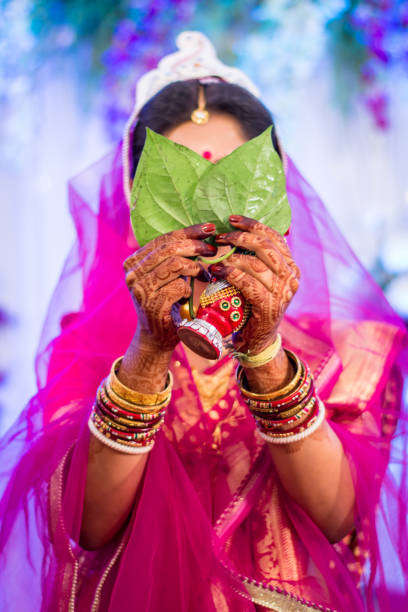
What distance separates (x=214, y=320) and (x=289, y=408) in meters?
0.19

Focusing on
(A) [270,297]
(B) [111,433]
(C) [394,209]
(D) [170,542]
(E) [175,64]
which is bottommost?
(C) [394,209]

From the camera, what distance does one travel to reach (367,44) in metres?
2.94

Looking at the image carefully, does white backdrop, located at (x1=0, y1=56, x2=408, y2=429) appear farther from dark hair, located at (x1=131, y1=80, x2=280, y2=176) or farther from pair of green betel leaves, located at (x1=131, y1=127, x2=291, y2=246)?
pair of green betel leaves, located at (x1=131, y1=127, x2=291, y2=246)

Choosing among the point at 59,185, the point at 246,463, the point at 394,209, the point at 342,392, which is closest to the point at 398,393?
the point at 342,392

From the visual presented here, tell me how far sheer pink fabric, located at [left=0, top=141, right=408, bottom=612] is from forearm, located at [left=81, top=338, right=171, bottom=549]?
2 centimetres

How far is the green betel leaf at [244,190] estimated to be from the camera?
65 centimetres

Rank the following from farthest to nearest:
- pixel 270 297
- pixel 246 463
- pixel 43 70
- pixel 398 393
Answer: pixel 43 70 → pixel 398 393 → pixel 246 463 → pixel 270 297

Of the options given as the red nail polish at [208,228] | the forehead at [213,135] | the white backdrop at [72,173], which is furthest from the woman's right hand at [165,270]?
the white backdrop at [72,173]

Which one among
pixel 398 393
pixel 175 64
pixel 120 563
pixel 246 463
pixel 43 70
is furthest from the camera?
pixel 43 70

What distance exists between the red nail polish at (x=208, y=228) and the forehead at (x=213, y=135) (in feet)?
1.03

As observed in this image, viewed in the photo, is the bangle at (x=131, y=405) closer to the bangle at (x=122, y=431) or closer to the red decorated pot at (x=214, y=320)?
the bangle at (x=122, y=431)

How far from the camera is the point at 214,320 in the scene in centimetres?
58

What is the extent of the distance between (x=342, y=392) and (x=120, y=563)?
1.41ft

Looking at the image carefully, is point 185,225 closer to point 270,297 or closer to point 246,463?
point 270,297
